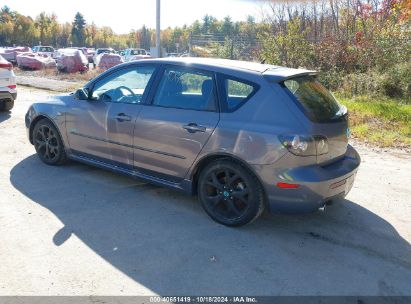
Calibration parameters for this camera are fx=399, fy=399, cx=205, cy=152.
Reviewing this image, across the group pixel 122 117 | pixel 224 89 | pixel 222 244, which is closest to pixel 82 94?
pixel 122 117

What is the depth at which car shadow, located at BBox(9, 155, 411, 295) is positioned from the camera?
3.10m

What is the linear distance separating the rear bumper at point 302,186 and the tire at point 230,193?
14cm

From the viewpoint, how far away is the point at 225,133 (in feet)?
12.5

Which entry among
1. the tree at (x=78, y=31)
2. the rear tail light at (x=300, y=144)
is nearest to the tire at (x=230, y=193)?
the rear tail light at (x=300, y=144)

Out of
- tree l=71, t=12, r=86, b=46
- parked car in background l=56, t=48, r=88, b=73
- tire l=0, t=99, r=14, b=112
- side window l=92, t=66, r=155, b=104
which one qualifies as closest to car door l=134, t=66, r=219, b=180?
side window l=92, t=66, r=155, b=104

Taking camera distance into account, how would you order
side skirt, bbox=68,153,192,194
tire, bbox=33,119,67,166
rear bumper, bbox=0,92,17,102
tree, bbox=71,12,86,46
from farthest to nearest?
tree, bbox=71,12,86,46
rear bumper, bbox=0,92,17,102
tire, bbox=33,119,67,166
side skirt, bbox=68,153,192,194

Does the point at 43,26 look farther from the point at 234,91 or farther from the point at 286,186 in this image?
the point at 286,186

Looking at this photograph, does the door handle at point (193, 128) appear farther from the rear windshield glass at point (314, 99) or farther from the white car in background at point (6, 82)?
the white car in background at point (6, 82)

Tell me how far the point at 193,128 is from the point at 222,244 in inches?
46.4

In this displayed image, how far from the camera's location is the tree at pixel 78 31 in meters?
103

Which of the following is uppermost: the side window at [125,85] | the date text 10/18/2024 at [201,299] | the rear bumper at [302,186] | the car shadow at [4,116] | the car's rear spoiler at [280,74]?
the car's rear spoiler at [280,74]

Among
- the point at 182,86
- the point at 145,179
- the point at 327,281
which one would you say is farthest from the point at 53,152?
the point at 327,281

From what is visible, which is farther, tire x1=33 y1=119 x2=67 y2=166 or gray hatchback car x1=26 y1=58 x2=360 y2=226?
tire x1=33 y1=119 x2=67 y2=166

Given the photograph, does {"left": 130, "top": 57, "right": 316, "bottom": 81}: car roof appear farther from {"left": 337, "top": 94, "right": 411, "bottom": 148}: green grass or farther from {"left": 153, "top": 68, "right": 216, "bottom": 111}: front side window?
{"left": 337, "top": 94, "right": 411, "bottom": 148}: green grass
